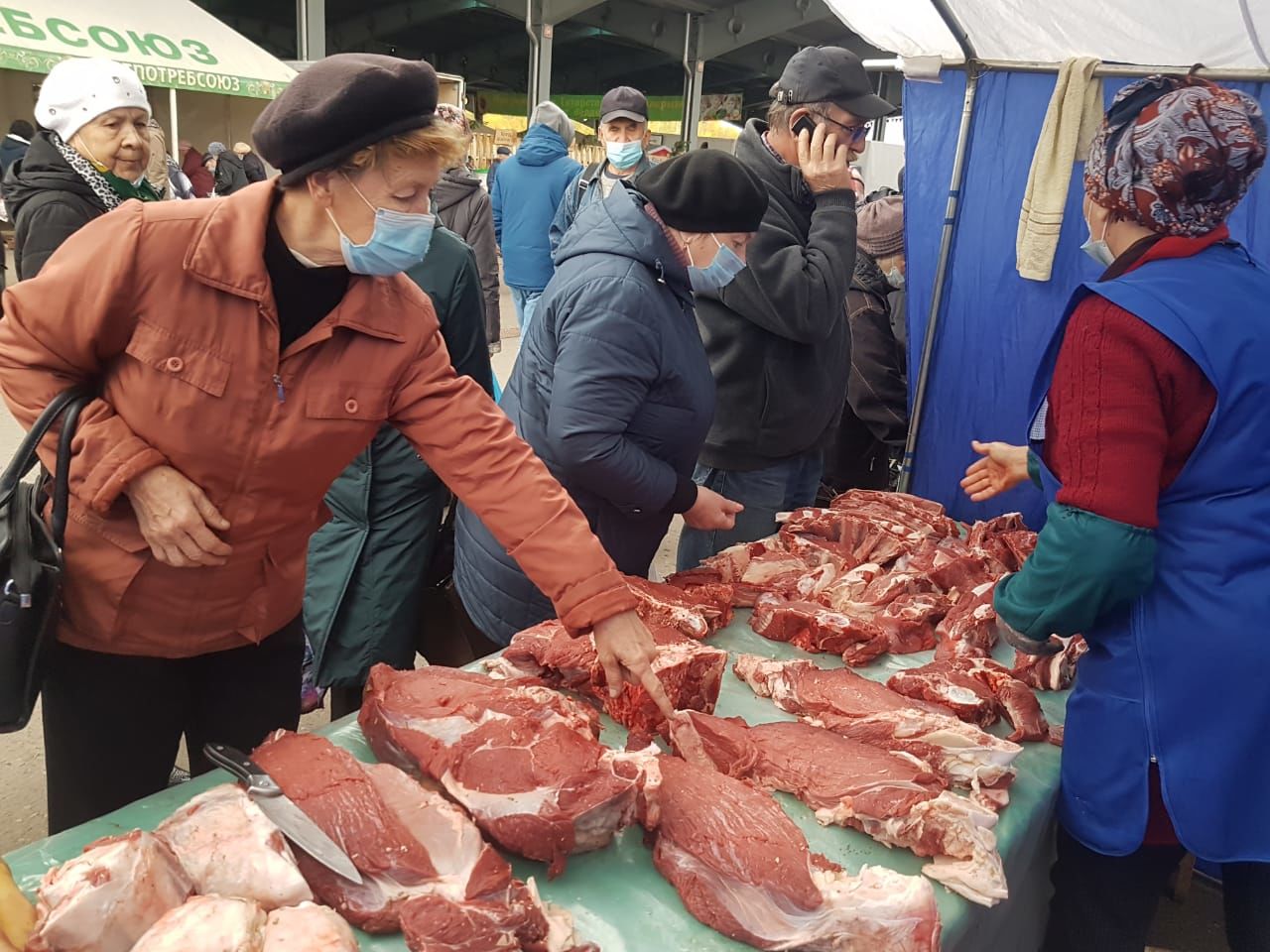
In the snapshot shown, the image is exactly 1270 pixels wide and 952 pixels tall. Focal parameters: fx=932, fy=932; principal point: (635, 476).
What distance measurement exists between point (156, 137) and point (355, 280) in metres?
3.08

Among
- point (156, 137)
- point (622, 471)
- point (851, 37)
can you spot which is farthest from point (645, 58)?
point (622, 471)

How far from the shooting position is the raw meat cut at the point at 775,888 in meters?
1.50

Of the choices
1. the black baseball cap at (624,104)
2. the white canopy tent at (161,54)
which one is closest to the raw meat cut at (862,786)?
the black baseball cap at (624,104)

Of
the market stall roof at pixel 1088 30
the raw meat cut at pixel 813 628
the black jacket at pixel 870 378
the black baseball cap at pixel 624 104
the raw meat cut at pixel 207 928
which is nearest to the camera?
the raw meat cut at pixel 207 928

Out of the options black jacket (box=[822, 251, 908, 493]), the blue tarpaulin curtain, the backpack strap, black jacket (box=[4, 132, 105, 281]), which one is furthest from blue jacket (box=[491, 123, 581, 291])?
black jacket (box=[4, 132, 105, 281])

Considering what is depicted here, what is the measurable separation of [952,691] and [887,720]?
25 centimetres

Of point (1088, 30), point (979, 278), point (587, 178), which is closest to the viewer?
point (1088, 30)

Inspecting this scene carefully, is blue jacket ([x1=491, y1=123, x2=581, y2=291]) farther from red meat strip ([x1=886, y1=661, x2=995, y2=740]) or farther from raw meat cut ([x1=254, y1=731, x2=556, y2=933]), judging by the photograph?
raw meat cut ([x1=254, y1=731, x2=556, y2=933])

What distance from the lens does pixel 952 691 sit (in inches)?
86.7

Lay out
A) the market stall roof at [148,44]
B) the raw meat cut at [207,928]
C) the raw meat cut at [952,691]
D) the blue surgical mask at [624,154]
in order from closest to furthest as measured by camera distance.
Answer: the raw meat cut at [207,928] < the raw meat cut at [952,691] < the blue surgical mask at [624,154] < the market stall roof at [148,44]

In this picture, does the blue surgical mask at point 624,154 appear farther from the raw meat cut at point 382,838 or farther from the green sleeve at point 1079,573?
the raw meat cut at point 382,838

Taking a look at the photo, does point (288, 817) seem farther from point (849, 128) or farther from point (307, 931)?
point (849, 128)

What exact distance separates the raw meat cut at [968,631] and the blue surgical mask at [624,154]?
4.53 m

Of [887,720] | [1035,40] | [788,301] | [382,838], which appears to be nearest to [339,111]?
[382,838]
